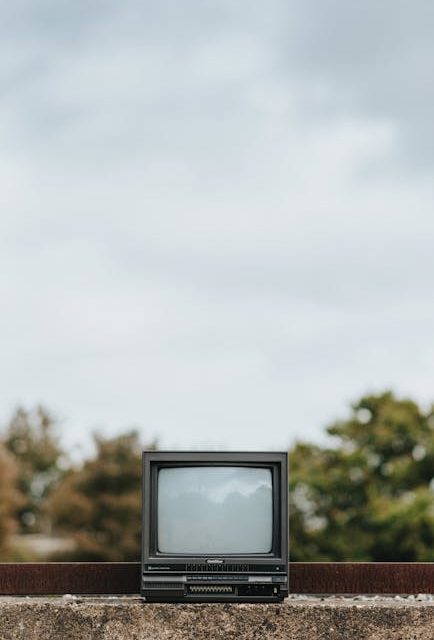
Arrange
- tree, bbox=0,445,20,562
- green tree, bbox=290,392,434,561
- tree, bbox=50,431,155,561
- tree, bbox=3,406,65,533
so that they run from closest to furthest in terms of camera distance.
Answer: green tree, bbox=290,392,434,561
tree, bbox=0,445,20,562
tree, bbox=50,431,155,561
tree, bbox=3,406,65,533

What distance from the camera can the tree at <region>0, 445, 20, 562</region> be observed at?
91.9ft

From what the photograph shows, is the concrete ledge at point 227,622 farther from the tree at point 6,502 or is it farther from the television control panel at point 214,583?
the tree at point 6,502

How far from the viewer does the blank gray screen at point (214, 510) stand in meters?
3.71

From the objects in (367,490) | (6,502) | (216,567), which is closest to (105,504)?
(6,502)

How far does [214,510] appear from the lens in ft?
12.4

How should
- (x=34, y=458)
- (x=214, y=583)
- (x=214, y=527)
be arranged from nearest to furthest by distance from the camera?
(x=214, y=583) < (x=214, y=527) < (x=34, y=458)

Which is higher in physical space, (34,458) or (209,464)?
(34,458)

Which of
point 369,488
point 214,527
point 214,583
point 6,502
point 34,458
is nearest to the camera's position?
point 214,583

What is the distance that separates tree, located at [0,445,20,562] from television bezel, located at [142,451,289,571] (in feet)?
78.1

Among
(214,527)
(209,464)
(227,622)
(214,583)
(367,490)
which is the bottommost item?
(227,622)

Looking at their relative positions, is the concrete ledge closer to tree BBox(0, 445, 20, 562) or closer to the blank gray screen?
the blank gray screen

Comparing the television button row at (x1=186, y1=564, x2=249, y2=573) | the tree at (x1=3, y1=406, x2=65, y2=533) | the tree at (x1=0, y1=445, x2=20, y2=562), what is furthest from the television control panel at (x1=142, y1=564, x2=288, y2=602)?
the tree at (x1=3, y1=406, x2=65, y2=533)

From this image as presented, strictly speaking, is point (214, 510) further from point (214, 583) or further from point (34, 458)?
point (34, 458)

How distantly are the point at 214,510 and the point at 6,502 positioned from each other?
27.1 meters
